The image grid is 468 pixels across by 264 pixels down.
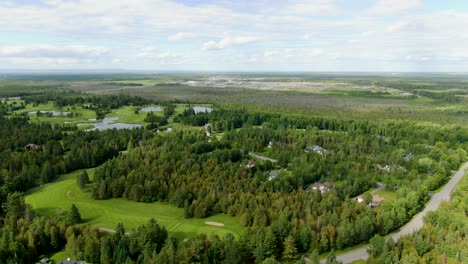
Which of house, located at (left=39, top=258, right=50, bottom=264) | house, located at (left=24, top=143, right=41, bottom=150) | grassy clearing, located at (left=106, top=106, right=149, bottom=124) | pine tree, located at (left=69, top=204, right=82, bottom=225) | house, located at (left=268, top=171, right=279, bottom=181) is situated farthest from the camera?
grassy clearing, located at (left=106, top=106, right=149, bottom=124)

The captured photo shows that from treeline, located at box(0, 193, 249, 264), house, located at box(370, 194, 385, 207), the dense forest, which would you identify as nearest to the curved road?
the dense forest

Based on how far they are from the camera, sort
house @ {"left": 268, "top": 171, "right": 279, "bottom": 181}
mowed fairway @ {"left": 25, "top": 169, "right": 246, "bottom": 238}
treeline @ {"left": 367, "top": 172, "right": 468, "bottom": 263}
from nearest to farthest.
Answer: treeline @ {"left": 367, "top": 172, "right": 468, "bottom": 263}
mowed fairway @ {"left": 25, "top": 169, "right": 246, "bottom": 238}
house @ {"left": 268, "top": 171, "right": 279, "bottom": 181}

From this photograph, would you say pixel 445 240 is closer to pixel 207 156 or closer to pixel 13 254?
pixel 207 156

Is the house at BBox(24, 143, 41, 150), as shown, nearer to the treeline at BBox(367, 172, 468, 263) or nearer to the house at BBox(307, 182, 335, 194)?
the house at BBox(307, 182, 335, 194)

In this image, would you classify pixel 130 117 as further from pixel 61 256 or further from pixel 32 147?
pixel 61 256

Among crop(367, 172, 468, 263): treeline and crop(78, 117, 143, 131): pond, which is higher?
crop(78, 117, 143, 131): pond

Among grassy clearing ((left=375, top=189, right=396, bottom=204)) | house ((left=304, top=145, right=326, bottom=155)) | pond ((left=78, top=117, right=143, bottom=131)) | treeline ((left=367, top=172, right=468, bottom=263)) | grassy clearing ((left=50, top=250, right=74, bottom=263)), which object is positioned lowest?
grassy clearing ((left=375, top=189, right=396, bottom=204))

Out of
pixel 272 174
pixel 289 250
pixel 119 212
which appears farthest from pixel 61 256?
pixel 272 174
